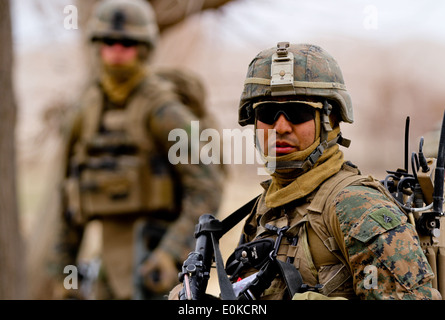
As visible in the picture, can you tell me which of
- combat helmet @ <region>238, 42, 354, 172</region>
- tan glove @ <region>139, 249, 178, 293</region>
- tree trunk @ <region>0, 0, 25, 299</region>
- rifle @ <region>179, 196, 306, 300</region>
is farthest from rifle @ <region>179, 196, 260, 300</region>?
tree trunk @ <region>0, 0, 25, 299</region>

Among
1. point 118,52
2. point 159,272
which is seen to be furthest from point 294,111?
point 118,52

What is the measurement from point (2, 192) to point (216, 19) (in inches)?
198

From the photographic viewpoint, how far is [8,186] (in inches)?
266

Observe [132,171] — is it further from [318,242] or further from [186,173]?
[318,242]

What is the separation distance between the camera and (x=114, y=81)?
304 inches

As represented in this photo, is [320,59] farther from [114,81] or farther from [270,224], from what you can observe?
[114,81]

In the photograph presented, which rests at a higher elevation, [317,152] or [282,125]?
[282,125]

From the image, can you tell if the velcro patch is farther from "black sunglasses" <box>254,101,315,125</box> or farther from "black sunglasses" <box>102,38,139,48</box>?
"black sunglasses" <box>102,38,139,48</box>

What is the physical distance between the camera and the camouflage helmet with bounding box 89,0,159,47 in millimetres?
7754

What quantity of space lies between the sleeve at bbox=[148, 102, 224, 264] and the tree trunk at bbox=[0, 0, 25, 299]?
1.31 metres

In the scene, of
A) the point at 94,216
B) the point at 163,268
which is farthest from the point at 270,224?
the point at 94,216

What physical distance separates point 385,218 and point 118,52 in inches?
219

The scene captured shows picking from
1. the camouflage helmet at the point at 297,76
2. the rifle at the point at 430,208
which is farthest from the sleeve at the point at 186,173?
the rifle at the point at 430,208

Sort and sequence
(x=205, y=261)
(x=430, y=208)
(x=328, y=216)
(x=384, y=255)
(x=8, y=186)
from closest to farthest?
(x=384, y=255) < (x=328, y=216) < (x=430, y=208) < (x=205, y=261) < (x=8, y=186)
